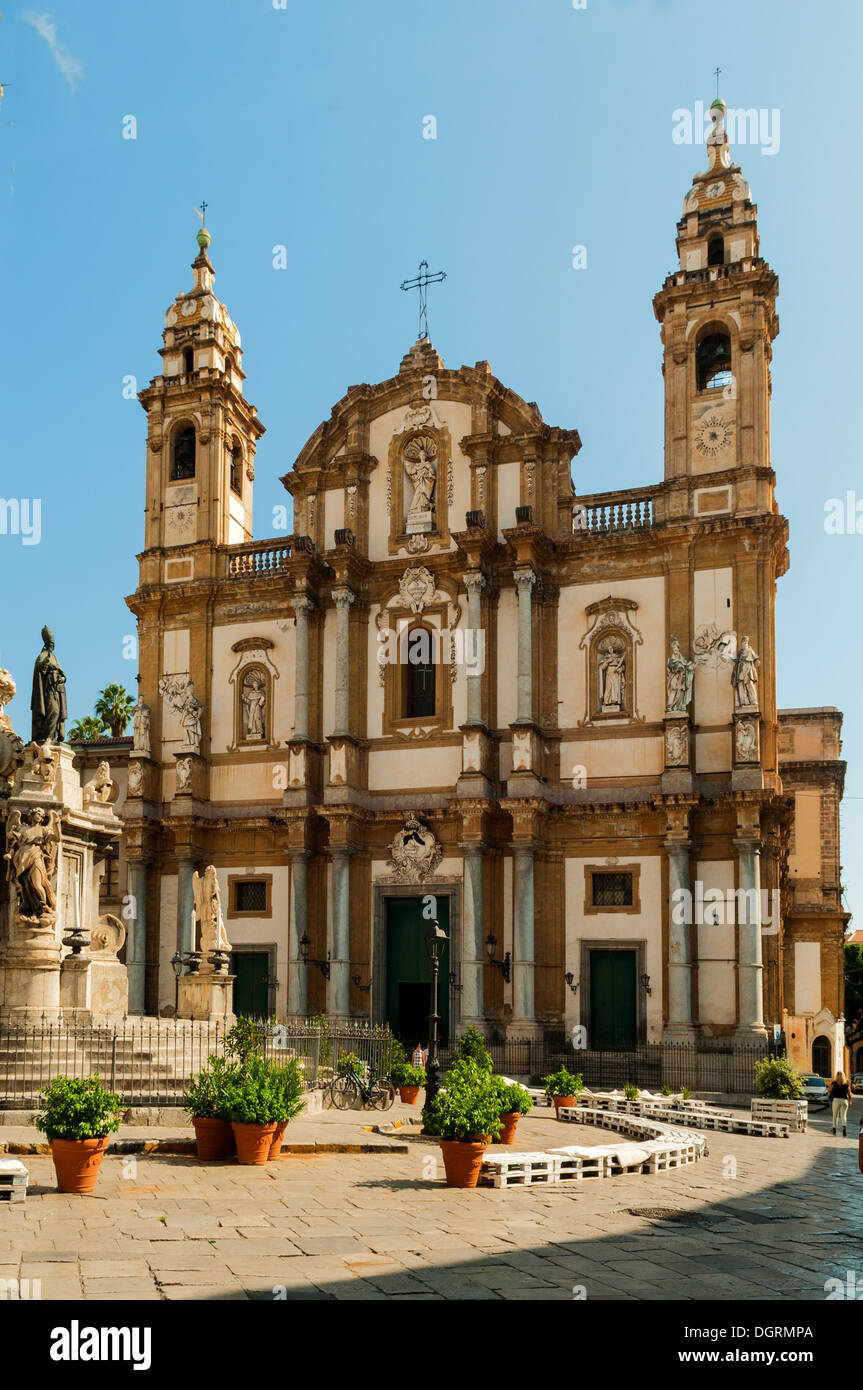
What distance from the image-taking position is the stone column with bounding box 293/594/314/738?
34594mm

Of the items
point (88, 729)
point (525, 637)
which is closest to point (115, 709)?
point (88, 729)

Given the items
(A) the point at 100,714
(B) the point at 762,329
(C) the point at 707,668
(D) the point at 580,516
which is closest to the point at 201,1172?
(C) the point at 707,668

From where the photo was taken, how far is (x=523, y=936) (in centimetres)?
3114

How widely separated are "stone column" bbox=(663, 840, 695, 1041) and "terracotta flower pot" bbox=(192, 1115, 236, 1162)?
16.7 meters

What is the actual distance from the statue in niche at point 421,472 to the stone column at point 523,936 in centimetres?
969

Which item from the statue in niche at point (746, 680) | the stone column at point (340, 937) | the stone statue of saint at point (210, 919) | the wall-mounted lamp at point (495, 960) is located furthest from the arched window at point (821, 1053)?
the stone statue of saint at point (210, 919)

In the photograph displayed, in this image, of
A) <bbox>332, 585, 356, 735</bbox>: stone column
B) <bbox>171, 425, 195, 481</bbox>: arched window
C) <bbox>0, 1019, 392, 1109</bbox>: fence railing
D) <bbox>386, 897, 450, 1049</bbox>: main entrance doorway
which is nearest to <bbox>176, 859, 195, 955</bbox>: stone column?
<bbox>386, 897, 450, 1049</bbox>: main entrance doorway

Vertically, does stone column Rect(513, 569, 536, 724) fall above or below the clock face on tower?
below

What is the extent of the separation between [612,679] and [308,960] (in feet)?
34.3

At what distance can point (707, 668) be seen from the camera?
3120cm

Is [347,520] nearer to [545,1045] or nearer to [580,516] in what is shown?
[580,516]

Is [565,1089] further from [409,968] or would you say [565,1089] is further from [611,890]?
[409,968]

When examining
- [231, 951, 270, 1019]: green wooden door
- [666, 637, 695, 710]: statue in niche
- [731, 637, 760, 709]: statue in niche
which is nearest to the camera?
[731, 637, 760, 709]: statue in niche

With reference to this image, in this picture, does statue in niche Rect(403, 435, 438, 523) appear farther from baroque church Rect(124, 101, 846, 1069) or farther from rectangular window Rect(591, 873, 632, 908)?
rectangular window Rect(591, 873, 632, 908)
